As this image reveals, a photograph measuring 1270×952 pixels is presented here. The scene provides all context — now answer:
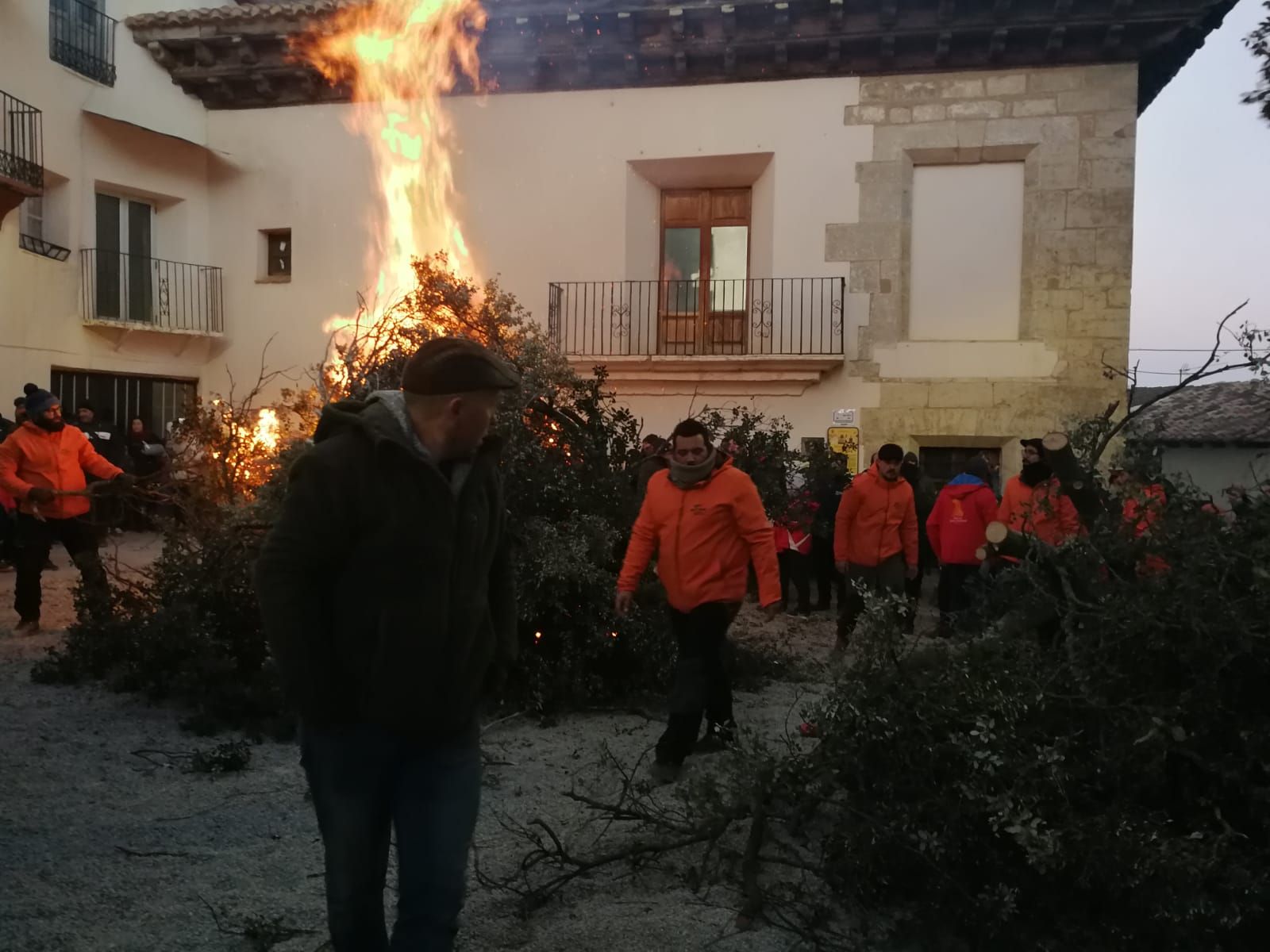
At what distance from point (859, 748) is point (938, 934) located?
1.95 feet

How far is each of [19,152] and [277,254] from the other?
4.08 m

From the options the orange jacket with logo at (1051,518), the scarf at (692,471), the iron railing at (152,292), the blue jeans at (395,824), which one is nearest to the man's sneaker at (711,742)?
the scarf at (692,471)

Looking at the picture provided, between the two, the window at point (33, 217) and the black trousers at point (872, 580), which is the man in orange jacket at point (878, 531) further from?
the window at point (33, 217)

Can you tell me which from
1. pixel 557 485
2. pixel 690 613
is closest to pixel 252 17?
pixel 557 485

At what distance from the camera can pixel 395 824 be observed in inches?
97.7

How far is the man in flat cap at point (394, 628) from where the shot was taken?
7.64 ft

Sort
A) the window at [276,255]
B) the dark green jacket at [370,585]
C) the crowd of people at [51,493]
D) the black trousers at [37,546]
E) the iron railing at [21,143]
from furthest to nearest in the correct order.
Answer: the window at [276,255] < the iron railing at [21,143] < the black trousers at [37,546] < the crowd of people at [51,493] < the dark green jacket at [370,585]

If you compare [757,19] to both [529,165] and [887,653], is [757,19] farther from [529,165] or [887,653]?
[887,653]

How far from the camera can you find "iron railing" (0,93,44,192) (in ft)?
43.1

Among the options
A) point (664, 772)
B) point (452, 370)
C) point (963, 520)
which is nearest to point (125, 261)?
point (963, 520)

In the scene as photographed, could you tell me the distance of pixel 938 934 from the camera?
3195 millimetres

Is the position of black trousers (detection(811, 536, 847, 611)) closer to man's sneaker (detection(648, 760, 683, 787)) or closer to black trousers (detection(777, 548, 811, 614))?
black trousers (detection(777, 548, 811, 614))

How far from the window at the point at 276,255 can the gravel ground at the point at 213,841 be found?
11583 millimetres

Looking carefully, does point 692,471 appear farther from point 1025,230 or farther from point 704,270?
point 704,270
